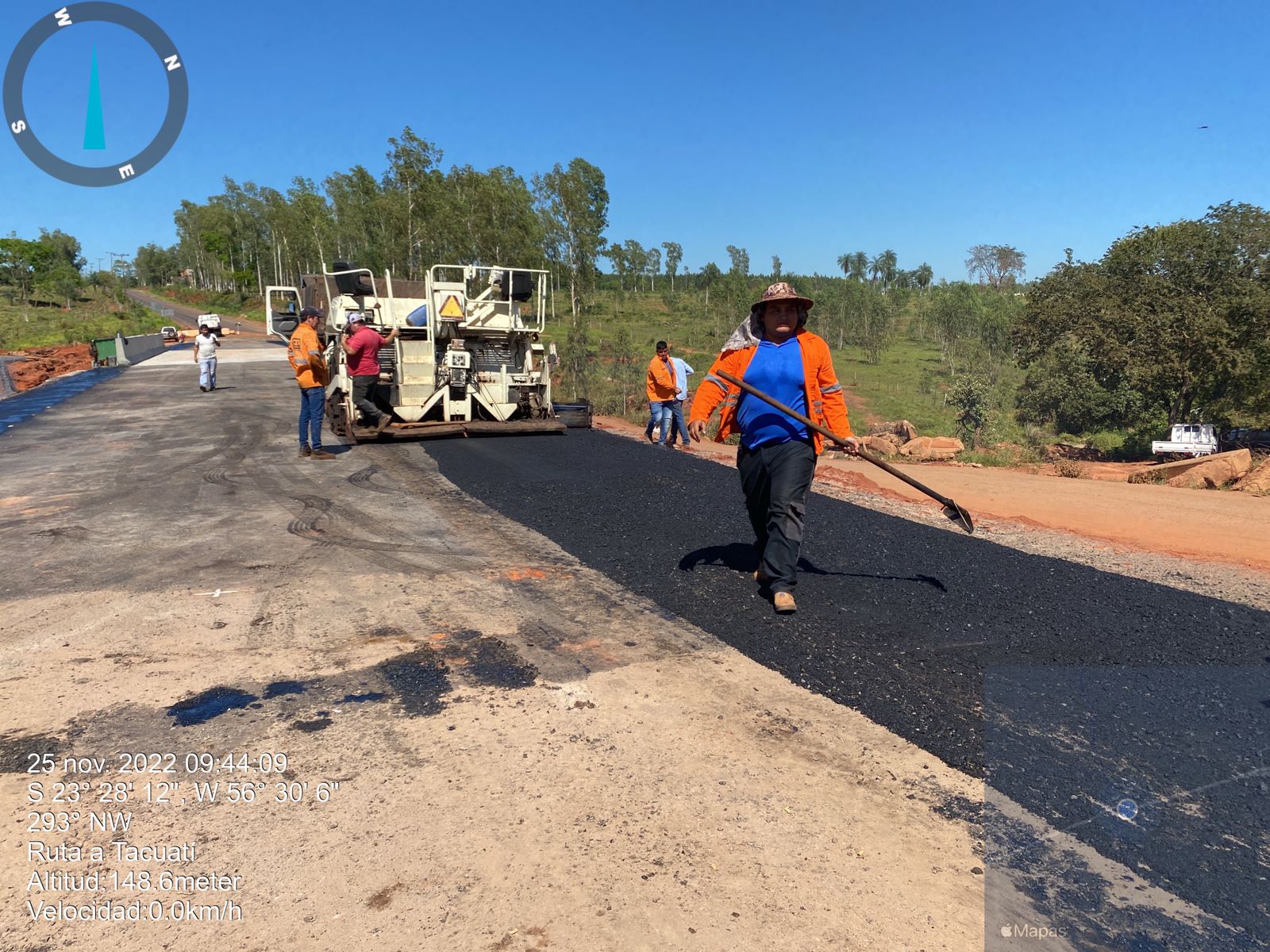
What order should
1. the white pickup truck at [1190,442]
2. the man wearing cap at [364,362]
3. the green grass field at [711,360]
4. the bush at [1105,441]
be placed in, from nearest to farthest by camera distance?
the man wearing cap at [364,362], the white pickup truck at [1190,442], the bush at [1105,441], the green grass field at [711,360]

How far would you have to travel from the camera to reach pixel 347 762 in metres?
2.81

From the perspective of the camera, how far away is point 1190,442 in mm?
17875

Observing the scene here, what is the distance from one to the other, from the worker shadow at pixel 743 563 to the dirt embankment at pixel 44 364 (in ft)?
61.8

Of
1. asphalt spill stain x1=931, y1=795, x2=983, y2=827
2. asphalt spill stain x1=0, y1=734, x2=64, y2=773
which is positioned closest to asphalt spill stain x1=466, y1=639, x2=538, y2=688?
asphalt spill stain x1=0, y1=734, x2=64, y2=773

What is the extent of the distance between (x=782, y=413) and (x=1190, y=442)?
17989 millimetres

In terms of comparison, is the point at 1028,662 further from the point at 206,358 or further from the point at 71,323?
the point at 71,323

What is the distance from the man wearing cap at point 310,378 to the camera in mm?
9242

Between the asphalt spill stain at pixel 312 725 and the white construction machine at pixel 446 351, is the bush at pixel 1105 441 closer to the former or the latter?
the white construction machine at pixel 446 351

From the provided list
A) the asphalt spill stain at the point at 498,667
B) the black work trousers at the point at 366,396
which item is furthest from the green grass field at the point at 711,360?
the asphalt spill stain at the point at 498,667

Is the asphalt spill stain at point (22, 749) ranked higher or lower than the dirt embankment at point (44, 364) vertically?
lower

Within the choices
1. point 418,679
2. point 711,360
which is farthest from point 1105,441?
point 418,679

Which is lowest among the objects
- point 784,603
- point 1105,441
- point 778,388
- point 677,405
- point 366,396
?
point 1105,441

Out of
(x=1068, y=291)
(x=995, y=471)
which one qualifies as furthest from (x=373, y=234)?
(x=995, y=471)

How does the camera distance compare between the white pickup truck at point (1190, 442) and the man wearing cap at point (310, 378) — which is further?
the white pickup truck at point (1190, 442)
